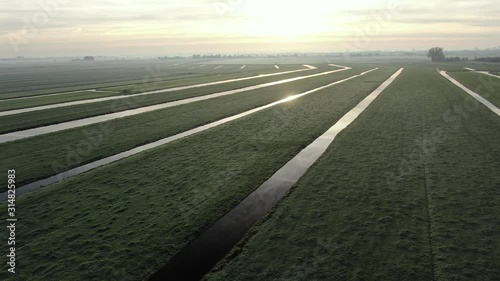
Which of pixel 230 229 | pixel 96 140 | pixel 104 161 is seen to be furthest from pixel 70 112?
pixel 230 229

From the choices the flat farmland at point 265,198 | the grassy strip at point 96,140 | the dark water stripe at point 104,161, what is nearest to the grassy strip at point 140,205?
the flat farmland at point 265,198

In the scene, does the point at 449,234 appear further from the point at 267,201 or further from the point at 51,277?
the point at 51,277

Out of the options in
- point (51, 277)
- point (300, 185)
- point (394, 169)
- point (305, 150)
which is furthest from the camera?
point (305, 150)

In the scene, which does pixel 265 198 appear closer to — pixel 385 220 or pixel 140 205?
pixel 385 220

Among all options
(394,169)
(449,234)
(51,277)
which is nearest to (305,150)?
(394,169)

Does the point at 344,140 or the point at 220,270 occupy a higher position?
the point at 344,140

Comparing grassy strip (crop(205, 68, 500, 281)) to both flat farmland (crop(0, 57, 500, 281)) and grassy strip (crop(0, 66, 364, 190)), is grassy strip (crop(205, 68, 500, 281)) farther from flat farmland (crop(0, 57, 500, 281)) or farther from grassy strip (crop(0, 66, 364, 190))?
grassy strip (crop(0, 66, 364, 190))
